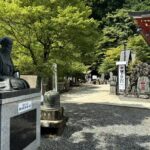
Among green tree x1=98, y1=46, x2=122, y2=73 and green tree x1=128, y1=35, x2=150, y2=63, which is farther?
green tree x1=98, y1=46, x2=122, y2=73

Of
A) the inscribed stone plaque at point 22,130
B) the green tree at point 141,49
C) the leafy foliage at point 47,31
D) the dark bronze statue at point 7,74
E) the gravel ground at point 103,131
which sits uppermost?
the green tree at point 141,49

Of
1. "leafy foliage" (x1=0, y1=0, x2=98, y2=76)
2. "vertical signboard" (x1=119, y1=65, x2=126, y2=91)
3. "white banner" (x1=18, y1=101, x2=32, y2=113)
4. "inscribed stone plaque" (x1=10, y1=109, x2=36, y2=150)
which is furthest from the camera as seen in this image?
"vertical signboard" (x1=119, y1=65, x2=126, y2=91)

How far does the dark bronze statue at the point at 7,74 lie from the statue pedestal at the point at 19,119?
0.52ft

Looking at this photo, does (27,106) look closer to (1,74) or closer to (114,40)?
(1,74)

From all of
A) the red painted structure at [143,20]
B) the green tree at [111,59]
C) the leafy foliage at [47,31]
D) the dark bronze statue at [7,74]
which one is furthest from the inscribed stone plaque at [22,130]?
the green tree at [111,59]

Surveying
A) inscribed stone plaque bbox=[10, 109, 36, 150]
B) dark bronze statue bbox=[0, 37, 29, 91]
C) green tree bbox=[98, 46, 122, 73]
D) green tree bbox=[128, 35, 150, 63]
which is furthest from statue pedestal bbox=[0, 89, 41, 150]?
green tree bbox=[98, 46, 122, 73]

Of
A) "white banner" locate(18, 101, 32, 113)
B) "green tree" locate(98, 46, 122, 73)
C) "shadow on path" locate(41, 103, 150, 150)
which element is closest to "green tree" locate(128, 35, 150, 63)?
"green tree" locate(98, 46, 122, 73)

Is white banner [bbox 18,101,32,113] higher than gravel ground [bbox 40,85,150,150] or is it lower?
higher

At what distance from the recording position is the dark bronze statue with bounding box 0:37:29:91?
519cm

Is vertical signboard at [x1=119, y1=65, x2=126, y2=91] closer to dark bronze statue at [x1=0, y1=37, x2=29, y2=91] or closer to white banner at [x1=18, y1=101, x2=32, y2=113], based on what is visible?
dark bronze statue at [x1=0, y1=37, x2=29, y2=91]

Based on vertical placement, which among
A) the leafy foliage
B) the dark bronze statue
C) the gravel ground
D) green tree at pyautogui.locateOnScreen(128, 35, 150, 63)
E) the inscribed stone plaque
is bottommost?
the gravel ground

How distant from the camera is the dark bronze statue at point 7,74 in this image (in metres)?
5.19

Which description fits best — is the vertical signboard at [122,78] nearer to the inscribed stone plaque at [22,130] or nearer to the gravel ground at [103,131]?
the gravel ground at [103,131]

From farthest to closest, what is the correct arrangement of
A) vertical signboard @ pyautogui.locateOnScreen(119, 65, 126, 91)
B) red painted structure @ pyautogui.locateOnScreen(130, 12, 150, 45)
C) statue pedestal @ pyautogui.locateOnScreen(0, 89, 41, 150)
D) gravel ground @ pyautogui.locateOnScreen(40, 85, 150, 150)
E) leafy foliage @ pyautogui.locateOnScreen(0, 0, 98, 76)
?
vertical signboard @ pyautogui.locateOnScreen(119, 65, 126, 91)
leafy foliage @ pyautogui.locateOnScreen(0, 0, 98, 76)
red painted structure @ pyautogui.locateOnScreen(130, 12, 150, 45)
gravel ground @ pyautogui.locateOnScreen(40, 85, 150, 150)
statue pedestal @ pyautogui.locateOnScreen(0, 89, 41, 150)
